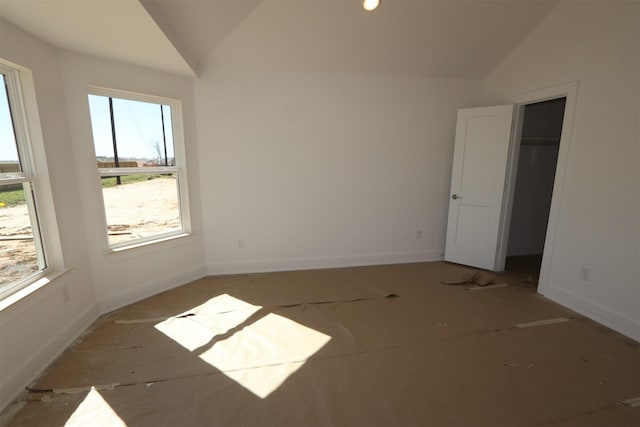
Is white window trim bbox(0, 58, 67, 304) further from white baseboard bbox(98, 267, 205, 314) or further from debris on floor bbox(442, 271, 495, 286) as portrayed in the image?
debris on floor bbox(442, 271, 495, 286)

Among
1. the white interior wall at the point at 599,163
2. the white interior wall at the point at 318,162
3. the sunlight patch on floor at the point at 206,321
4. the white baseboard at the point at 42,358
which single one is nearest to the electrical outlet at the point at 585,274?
the white interior wall at the point at 599,163

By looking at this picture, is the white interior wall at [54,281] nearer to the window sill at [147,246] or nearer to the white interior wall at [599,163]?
the window sill at [147,246]

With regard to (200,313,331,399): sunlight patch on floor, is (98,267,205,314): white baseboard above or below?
above

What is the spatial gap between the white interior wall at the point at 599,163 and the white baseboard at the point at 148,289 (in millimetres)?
3970

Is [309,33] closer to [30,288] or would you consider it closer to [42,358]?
[30,288]

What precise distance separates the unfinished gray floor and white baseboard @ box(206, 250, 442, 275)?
571 mm

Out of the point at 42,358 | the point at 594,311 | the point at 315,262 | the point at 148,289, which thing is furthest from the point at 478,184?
the point at 42,358

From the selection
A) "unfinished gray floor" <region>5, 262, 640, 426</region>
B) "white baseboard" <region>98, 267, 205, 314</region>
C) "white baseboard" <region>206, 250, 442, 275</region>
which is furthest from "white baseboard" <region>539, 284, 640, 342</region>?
"white baseboard" <region>98, 267, 205, 314</region>

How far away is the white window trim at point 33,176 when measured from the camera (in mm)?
1919

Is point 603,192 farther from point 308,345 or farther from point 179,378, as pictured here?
point 179,378

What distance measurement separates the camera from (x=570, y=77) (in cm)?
277

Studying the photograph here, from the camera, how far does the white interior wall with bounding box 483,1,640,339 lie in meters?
2.36

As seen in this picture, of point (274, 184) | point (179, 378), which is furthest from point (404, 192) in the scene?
point (179, 378)

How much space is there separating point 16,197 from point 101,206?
0.67m
